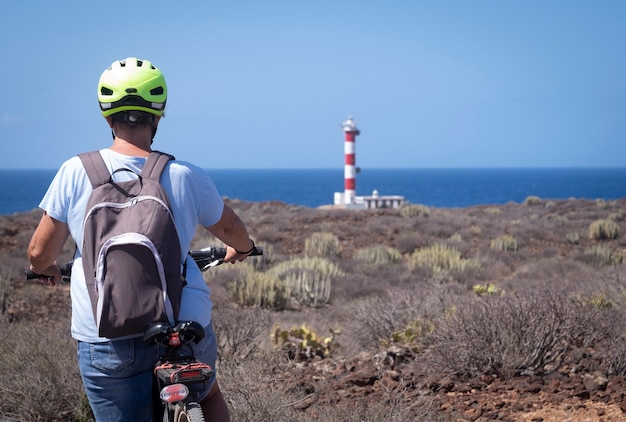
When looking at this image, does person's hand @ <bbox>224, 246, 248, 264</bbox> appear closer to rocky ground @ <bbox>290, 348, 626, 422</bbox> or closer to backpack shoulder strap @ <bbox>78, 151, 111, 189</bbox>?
backpack shoulder strap @ <bbox>78, 151, 111, 189</bbox>

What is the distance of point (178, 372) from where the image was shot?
225 centimetres

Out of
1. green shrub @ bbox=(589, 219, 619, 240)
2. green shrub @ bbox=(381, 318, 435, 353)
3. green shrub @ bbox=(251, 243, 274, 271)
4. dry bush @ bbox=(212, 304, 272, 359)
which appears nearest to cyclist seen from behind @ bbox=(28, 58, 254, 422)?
dry bush @ bbox=(212, 304, 272, 359)

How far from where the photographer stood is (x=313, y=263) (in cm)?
1323

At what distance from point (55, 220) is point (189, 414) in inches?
30.8

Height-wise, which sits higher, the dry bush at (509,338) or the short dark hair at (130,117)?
the short dark hair at (130,117)

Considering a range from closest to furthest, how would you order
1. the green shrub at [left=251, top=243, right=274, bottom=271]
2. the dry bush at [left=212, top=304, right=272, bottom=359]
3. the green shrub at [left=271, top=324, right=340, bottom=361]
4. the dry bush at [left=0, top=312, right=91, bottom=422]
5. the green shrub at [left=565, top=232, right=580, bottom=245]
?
the dry bush at [left=0, top=312, right=91, bottom=422] → the dry bush at [left=212, top=304, right=272, bottom=359] → the green shrub at [left=271, top=324, right=340, bottom=361] → the green shrub at [left=251, top=243, right=274, bottom=271] → the green shrub at [left=565, top=232, right=580, bottom=245]

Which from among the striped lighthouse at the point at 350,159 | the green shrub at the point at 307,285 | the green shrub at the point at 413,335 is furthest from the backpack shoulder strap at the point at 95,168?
the striped lighthouse at the point at 350,159

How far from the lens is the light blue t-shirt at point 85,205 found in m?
2.40

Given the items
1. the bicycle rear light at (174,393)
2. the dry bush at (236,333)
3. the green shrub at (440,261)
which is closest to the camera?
the bicycle rear light at (174,393)

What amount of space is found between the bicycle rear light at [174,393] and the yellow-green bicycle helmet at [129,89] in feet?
3.10

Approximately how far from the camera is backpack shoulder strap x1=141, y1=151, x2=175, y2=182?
240 centimetres

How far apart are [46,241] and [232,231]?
0.66m

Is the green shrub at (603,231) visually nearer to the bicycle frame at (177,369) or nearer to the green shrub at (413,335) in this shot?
the green shrub at (413,335)

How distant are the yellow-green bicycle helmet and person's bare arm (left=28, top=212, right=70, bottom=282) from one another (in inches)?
16.2
